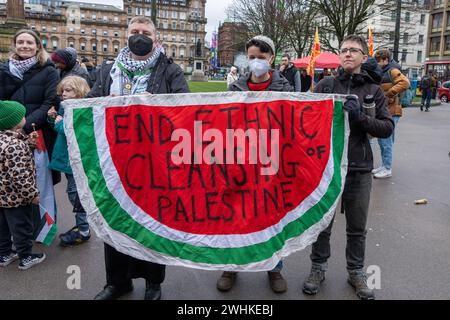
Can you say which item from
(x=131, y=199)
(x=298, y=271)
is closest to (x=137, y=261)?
(x=131, y=199)

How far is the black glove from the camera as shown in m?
2.94

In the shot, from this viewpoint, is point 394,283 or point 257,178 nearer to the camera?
point 257,178

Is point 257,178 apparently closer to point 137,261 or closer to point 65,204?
point 137,261

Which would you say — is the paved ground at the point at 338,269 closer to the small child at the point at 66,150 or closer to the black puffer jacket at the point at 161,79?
the small child at the point at 66,150

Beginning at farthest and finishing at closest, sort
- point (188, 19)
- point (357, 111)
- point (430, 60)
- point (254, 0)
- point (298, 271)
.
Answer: point (188, 19) < point (430, 60) < point (254, 0) < point (298, 271) < point (357, 111)

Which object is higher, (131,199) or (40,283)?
(131,199)

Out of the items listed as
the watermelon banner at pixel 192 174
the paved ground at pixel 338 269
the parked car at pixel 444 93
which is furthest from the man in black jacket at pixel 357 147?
the parked car at pixel 444 93

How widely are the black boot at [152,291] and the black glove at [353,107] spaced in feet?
6.46

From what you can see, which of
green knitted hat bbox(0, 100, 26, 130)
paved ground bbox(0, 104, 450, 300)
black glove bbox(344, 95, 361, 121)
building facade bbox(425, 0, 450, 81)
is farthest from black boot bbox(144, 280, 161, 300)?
building facade bbox(425, 0, 450, 81)

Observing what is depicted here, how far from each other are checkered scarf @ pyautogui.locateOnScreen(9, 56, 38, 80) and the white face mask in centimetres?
233

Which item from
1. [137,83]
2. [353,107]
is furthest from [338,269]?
[137,83]

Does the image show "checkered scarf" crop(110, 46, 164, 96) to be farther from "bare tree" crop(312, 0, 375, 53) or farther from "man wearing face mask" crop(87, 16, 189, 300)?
"bare tree" crop(312, 0, 375, 53)
